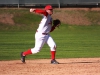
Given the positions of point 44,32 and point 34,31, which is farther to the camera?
point 34,31

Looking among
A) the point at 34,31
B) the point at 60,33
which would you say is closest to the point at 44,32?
the point at 60,33

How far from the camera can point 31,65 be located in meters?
14.8

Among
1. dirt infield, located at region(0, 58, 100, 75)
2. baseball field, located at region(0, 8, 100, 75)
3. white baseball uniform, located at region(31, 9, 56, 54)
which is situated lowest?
baseball field, located at region(0, 8, 100, 75)

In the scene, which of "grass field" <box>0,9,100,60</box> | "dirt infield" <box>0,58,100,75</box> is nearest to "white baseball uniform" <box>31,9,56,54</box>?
"dirt infield" <box>0,58,100,75</box>

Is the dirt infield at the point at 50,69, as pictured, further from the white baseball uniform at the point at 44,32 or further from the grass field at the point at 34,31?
the grass field at the point at 34,31

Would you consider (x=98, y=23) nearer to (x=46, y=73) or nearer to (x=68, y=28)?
(x=68, y=28)

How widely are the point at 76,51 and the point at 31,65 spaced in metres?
6.69

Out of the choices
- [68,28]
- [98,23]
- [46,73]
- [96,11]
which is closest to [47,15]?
[46,73]

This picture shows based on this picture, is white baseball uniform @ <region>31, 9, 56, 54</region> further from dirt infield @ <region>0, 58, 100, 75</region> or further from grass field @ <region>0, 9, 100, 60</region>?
grass field @ <region>0, 9, 100, 60</region>

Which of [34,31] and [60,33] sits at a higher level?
[60,33]

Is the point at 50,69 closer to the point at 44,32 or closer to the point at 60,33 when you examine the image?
the point at 44,32

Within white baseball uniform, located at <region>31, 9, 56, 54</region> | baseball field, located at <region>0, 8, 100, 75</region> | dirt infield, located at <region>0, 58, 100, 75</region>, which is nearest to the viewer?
dirt infield, located at <region>0, 58, 100, 75</region>

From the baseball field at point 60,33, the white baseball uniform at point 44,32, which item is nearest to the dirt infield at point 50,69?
the baseball field at point 60,33

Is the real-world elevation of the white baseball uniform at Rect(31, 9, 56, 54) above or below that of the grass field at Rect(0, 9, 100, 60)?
above
